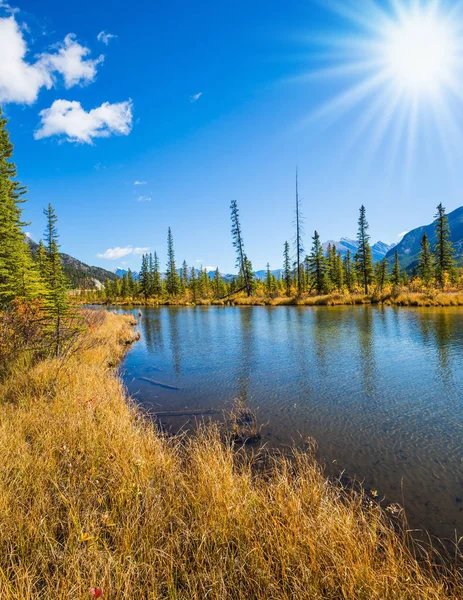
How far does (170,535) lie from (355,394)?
7.20 m

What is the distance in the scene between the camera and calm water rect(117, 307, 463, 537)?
4977 millimetres

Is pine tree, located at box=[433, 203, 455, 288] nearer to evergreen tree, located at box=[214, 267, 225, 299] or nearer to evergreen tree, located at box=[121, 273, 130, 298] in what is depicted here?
Result: evergreen tree, located at box=[214, 267, 225, 299]

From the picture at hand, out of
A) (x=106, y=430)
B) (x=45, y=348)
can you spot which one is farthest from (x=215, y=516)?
(x=45, y=348)

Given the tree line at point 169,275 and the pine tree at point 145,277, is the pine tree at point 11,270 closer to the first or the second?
the tree line at point 169,275

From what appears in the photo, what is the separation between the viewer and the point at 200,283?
273 ft

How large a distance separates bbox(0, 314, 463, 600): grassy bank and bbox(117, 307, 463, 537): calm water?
4.72ft

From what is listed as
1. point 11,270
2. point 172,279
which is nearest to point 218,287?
point 172,279

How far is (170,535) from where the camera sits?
111 inches

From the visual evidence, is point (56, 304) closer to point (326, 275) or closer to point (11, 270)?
point (11, 270)

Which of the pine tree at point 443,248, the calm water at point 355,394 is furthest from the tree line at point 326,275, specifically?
the calm water at point 355,394

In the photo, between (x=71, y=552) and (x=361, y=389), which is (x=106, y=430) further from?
(x=361, y=389)

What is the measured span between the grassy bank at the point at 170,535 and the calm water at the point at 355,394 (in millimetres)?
1438

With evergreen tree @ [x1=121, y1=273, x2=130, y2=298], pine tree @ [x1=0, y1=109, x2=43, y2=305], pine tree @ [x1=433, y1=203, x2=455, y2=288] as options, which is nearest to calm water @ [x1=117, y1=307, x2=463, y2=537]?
pine tree @ [x1=0, y1=109, x2=43, y2=305]

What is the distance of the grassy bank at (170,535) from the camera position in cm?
228
